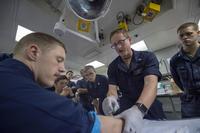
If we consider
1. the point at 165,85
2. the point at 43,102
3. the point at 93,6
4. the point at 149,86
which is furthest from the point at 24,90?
the point at 165,85

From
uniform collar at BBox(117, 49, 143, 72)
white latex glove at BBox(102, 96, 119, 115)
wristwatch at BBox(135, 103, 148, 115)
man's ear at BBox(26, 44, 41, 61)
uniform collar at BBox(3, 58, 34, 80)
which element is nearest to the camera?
uniform collar at BBox(3, 58, 34, 80)

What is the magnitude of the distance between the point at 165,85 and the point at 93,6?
2.06 m

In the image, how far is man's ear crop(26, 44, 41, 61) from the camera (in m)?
0.70

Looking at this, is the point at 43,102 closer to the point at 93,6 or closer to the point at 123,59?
the point at 123,59

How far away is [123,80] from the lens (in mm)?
1459

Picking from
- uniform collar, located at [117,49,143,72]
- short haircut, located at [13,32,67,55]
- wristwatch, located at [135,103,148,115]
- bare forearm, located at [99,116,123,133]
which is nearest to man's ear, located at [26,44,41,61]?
short haircut, located at [13,32,67,55]

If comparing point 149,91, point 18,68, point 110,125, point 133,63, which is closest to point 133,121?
point 110,125

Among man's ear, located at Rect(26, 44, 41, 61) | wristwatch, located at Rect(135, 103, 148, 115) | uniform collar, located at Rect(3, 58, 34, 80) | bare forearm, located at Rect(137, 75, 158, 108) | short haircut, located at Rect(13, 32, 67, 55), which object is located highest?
short haircut, located at Rect(13, 32, 67, 55)

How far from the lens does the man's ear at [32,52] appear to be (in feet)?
2.30

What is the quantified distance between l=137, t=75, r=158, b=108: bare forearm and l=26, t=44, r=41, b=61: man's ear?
22.8 inches

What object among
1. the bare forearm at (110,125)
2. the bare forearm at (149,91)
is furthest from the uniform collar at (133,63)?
the bare forearm at (110,125)

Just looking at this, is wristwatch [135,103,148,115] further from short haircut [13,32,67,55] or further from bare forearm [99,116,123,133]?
short haircut [13,32,67,55]

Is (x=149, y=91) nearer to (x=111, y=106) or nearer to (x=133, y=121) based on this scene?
(x=111, y=106)

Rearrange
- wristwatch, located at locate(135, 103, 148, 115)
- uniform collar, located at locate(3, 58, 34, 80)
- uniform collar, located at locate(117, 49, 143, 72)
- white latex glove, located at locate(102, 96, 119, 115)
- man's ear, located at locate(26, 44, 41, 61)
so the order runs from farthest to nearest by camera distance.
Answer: uniform collar, located at locate(117, 49, 143, 72) → white latex glove, located at locate(102, 96, 119, 115) → wristwatch, located at locate(135, 103, 148, 115) → man's ear, located at locate(26, 44, 41, 61) → uniform collar, located at locate(3, 58, 34, 80)
